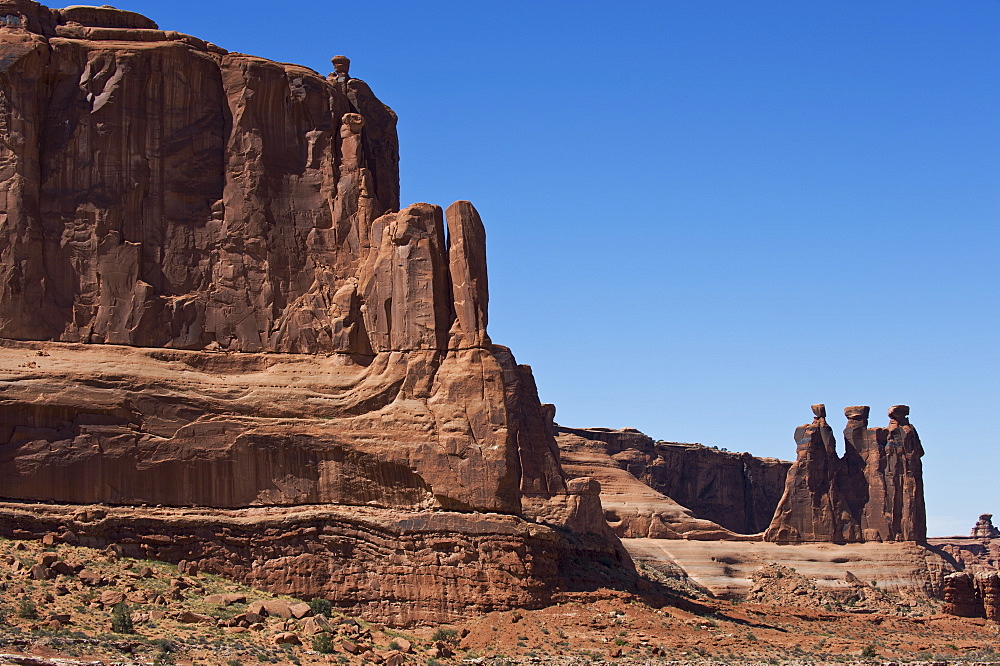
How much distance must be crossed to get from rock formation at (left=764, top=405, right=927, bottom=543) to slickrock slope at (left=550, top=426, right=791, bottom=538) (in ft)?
15.4

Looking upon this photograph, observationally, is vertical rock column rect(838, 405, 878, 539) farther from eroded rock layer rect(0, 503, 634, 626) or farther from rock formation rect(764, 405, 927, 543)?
eroded rock layer rect(0, 503, 634, 626)

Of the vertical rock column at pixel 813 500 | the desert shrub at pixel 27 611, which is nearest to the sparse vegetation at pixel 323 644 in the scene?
the desert shrub at pixel 27 611

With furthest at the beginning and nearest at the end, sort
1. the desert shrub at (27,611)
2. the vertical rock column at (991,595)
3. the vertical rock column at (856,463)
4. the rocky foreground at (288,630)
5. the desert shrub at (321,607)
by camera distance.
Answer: the vertical rock column at (856,463) → the vertical rock column at (991,595) → the desert shrub at (321,607) → the desert shrub at (27,611) → the rocky foreground at (288,630)

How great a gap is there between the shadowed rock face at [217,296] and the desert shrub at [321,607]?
316 cm

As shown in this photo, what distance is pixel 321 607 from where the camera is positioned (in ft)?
126

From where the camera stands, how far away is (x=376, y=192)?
48188 millimetres

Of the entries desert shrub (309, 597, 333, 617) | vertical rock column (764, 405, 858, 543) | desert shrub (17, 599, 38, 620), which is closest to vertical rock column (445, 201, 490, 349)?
desert shrub (309, 597, 333, 617)

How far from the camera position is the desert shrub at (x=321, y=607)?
38344 mm

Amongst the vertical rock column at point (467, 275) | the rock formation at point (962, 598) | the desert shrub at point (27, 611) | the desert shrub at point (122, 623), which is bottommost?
the rock formation at point (962, 598)

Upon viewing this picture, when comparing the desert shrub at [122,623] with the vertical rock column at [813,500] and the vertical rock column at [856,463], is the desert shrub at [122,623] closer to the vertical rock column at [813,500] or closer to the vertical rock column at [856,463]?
the vertical rock column at [813,500]

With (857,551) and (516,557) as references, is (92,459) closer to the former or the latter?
(516,557)

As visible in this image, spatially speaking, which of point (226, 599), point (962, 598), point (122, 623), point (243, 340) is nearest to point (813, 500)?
point (962, 598)

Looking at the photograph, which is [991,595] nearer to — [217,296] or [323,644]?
[217,296]

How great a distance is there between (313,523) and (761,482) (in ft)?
246
